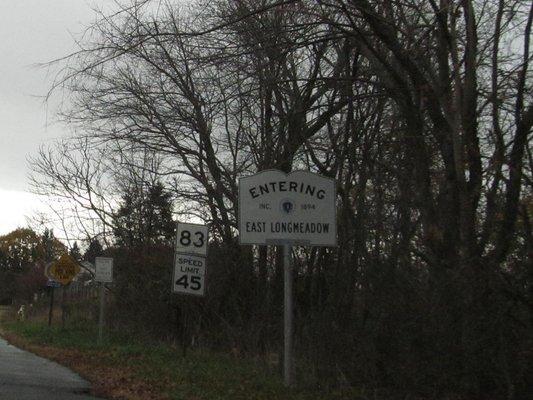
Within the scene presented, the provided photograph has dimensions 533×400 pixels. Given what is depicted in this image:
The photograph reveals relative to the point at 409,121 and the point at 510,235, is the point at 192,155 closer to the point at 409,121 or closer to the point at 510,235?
the point at 409,121

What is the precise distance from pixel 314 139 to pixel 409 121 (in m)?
5.33

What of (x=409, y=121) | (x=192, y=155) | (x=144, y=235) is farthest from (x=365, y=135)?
(x=144, y=235)

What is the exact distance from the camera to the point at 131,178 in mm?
25625

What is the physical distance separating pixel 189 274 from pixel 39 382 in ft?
13.0

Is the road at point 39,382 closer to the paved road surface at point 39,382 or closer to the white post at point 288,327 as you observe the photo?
the paved road surface at point 39,382

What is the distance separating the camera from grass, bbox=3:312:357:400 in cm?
1039

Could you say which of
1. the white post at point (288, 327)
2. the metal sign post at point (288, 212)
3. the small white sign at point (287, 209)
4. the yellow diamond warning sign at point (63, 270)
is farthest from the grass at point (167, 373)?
the yellow diamond warning sign at point (63, 270)

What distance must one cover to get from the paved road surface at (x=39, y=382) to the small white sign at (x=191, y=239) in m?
3.26

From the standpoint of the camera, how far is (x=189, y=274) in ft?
48.8

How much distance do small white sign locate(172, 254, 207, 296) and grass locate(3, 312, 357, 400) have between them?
4.76 ft

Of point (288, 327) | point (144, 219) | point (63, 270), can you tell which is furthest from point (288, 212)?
point (63, 270)

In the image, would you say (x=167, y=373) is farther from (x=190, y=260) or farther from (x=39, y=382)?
(x=190, y=260)

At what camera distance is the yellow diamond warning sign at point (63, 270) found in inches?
990

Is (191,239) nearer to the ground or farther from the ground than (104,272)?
farther from the ground
